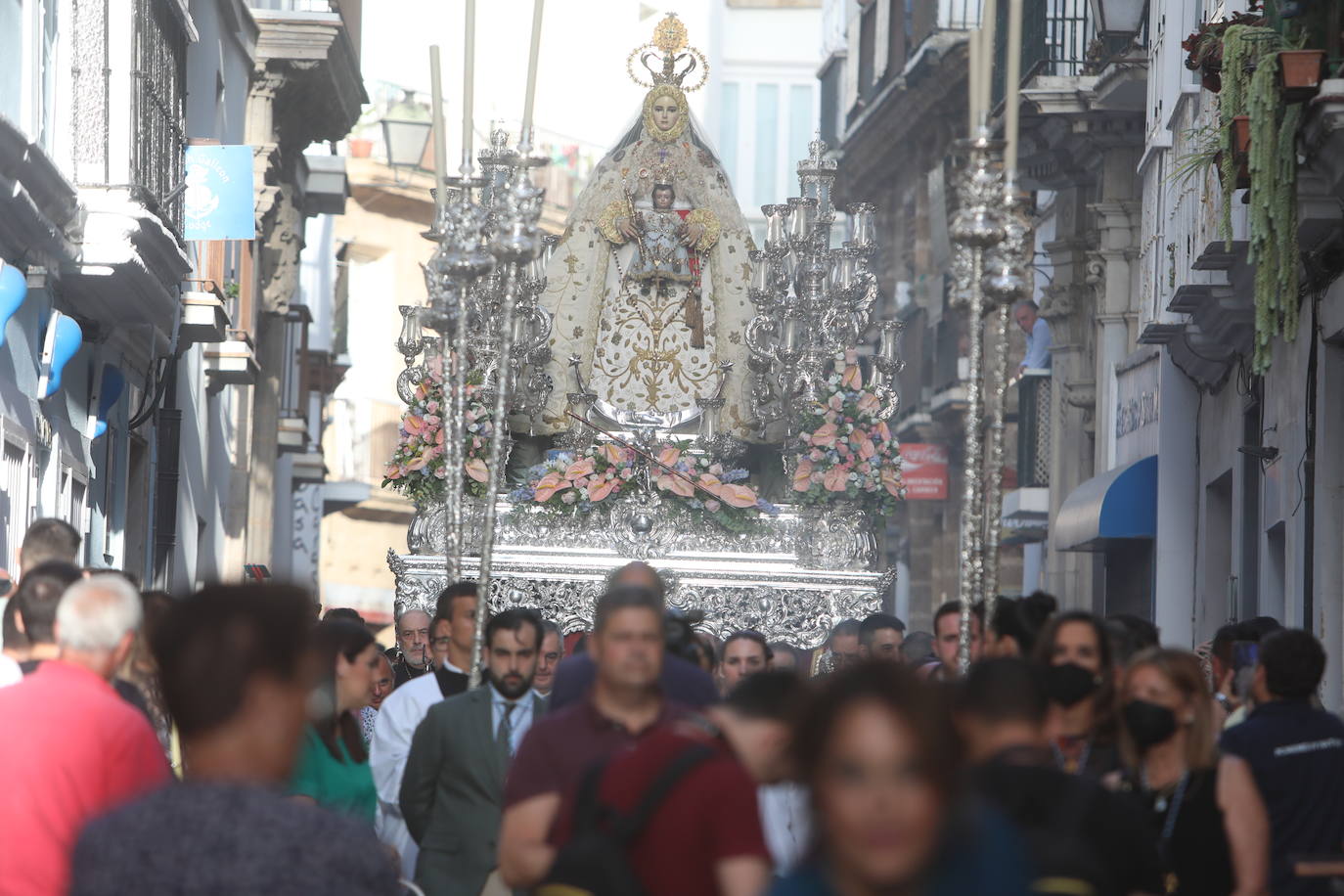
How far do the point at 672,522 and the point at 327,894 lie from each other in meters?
11.1

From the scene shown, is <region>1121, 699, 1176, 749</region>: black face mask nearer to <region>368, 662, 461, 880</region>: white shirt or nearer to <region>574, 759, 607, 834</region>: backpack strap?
<region>574, 759, 607, 834</region>: backpack strap

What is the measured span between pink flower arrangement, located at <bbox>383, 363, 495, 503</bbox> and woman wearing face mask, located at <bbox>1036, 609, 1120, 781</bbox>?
825cm

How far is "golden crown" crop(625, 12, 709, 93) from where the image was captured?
53.6 ft

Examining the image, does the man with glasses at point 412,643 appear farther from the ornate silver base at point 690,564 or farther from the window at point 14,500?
the window at point 14,500

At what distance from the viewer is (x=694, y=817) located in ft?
15.1

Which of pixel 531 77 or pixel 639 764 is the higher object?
pixel 531 77

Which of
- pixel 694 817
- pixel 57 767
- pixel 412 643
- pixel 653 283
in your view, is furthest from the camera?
pixel 653 283

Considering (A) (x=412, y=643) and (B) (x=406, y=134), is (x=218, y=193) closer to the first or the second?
(A) (x=412, y=643)

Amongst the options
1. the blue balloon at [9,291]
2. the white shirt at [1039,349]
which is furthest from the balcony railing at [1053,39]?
the blue balloon at [9,291]

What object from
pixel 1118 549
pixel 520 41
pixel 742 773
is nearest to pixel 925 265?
pixel 520 41

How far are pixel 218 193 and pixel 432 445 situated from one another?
3.68 m

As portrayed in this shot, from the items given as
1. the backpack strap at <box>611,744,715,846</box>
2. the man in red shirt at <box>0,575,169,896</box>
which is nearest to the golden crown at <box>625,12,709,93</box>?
the man in red shirt at <box>0,575,169,896</box>

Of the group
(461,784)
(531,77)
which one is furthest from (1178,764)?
(531,77)

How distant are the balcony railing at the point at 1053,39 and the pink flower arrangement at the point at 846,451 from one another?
18.8 feet
